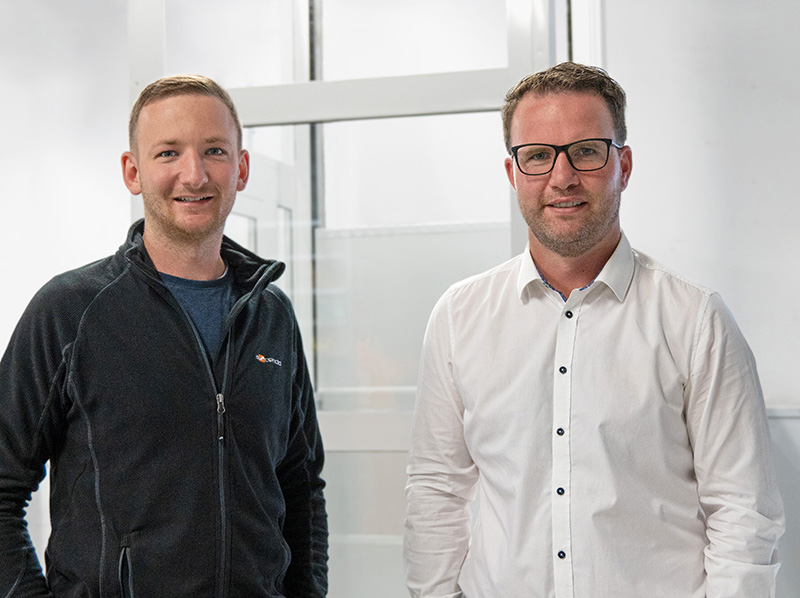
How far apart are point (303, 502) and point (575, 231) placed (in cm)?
79

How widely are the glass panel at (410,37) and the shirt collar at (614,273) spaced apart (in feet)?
2.72

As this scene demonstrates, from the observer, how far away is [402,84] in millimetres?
2197

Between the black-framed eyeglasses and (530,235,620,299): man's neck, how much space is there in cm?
16

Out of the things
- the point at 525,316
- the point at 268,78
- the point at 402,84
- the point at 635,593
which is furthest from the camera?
the point at 268,78

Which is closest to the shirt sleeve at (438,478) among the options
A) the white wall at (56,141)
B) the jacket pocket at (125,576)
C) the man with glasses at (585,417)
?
the man with glasses at (585,417)

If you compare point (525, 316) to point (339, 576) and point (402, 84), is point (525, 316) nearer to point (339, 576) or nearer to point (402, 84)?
point (402, 84)

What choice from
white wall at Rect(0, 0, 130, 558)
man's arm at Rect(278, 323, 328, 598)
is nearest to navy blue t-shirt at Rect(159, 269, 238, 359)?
man's arm at Rect(278, 323, 328, 598)

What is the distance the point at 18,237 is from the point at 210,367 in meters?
1.85

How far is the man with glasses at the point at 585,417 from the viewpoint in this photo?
56.7 inches

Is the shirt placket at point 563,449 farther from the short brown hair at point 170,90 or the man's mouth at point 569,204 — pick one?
the short brown hair at point 170,90

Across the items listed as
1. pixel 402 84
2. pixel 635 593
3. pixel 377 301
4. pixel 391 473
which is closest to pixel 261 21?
pixel 402 84

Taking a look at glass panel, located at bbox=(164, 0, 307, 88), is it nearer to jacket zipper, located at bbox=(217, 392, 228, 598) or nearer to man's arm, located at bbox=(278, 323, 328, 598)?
man's arm, located at bbox=(278, 323, 328, 598)

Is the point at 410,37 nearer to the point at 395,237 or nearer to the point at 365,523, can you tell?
the point at 395,237

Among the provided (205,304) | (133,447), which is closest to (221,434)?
(133,447)
